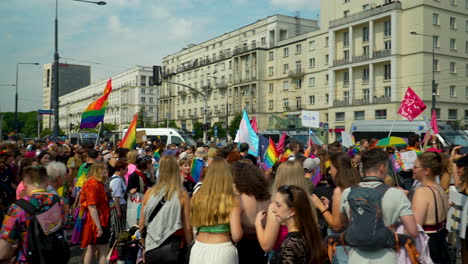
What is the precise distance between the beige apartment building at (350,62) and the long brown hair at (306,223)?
108 feet

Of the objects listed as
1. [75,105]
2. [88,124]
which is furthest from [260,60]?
[75,105]

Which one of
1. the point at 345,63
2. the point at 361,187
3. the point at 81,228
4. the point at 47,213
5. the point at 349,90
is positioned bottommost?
the point at 81,228

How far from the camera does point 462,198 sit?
4.62 meters

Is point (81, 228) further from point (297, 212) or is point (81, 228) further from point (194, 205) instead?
point (297, 212)

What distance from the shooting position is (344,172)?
16.4 ft

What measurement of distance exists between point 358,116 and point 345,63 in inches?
265

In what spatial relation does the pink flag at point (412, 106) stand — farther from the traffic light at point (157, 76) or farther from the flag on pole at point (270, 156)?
the traffic light at point (157, 76)

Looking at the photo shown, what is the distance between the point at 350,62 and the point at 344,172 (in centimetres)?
4935

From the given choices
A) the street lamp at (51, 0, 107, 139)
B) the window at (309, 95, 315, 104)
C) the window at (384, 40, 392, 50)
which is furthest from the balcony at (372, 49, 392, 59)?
the street lamp at (51, 0, 107, 139)

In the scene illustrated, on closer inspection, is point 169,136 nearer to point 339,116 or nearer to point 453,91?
point 339,116

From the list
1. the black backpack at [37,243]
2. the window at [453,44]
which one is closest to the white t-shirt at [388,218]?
the black backpack at [37,243]

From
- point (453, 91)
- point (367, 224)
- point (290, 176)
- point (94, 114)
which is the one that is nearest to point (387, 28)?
point (453, 91)

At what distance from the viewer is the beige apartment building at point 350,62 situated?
46.4 m

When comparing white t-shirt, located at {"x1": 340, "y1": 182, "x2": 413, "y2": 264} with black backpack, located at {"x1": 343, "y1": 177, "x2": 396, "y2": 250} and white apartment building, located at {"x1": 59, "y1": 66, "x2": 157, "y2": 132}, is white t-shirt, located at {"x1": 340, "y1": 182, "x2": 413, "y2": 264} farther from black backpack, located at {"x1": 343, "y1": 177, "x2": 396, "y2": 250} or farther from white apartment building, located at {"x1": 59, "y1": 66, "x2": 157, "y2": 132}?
white apartment building, located at {"x1": 59, "y1": 66, "x2": 157, "y2": 132}
